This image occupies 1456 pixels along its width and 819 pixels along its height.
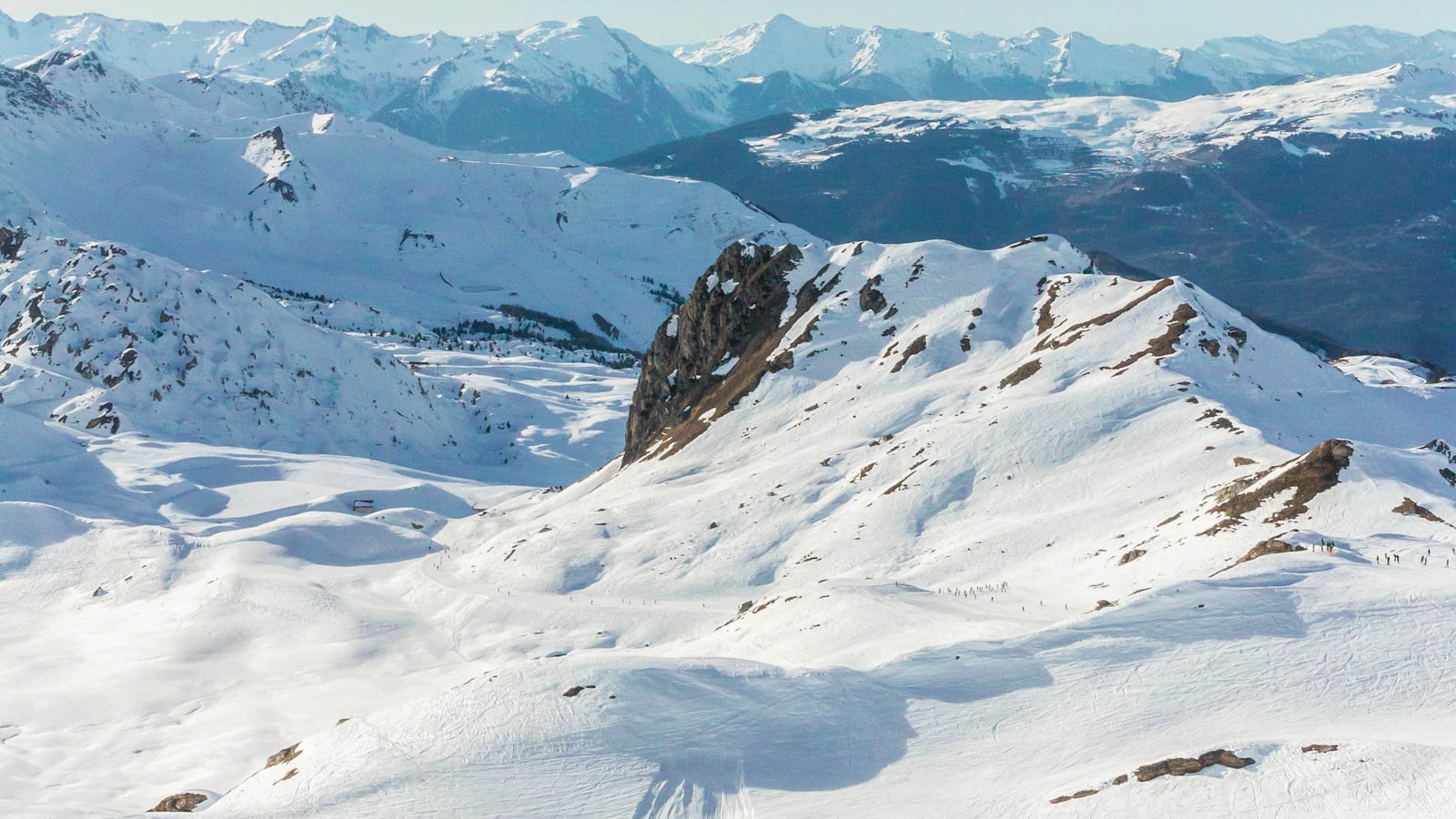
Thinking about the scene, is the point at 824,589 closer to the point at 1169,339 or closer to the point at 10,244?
the point at 1169,339

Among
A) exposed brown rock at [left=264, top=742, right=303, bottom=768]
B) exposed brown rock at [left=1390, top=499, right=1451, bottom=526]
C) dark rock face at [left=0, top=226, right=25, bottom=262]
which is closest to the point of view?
exposed brown rock at [left=264, top=742, right=303, bottom=768]

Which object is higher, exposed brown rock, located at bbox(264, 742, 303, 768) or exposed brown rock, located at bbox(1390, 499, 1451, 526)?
exposed brown rock, located at bbox(1390, 499, 1451, 526)

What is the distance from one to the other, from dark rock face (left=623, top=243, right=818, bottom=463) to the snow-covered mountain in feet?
34.5

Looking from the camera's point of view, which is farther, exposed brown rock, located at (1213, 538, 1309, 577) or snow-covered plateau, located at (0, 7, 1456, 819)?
exposed brown rock, located at (1213, 538, 1309, 577)

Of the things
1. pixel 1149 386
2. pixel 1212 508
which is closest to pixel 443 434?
pixel 1149 386

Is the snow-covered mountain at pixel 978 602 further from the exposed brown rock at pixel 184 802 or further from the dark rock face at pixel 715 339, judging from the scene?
the dark rock face at pixel 715 339

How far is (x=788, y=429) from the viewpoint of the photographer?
245 ft

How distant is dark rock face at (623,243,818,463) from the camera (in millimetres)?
92125

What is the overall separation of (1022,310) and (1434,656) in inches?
2272

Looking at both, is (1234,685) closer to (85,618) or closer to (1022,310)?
(1022,310)

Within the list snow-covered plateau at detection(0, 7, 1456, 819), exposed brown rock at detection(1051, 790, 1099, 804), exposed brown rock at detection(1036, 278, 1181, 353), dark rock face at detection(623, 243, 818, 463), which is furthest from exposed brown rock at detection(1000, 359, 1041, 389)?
exposed brown rock at detection(1051, 790, 1099, 804)

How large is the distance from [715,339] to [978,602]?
6304cm

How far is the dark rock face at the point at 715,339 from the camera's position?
302ft

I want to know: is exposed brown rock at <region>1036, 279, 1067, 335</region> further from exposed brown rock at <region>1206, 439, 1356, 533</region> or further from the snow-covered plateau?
exposed brown rock at <region>1206, 439, 1356, 533</region>
